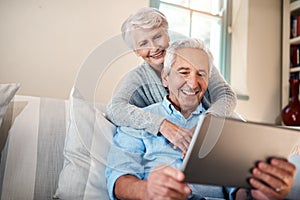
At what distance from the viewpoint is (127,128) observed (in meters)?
0.98

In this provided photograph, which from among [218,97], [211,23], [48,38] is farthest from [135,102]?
[211,23]

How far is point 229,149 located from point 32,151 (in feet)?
2.19

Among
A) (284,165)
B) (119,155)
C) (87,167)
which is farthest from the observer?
(87,167)

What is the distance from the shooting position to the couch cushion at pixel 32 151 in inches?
41.0

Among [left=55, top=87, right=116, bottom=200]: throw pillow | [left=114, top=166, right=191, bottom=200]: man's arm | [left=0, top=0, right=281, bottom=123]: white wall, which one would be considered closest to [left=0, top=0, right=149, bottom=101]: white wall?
[left=0, top=0, right=281, bottom=123]: white wall

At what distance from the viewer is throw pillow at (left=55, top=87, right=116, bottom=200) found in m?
0.97

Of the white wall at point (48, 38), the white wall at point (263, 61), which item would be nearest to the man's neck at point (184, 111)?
the white wall at point (48, 38)

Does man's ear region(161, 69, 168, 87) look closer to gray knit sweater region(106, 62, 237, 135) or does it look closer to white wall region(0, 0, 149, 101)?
gray knit sweater region(106, 62, 237, 135)

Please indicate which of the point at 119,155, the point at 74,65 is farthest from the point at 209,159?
the point at 74,65

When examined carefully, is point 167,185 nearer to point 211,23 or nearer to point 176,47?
point 176,47

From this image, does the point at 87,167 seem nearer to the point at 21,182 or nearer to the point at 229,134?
the point at 21,182

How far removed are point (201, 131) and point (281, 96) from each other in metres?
1.89

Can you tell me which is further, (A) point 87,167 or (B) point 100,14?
(B) point 100,14

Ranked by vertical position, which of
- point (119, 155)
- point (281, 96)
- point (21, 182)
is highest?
point (281, 96)
